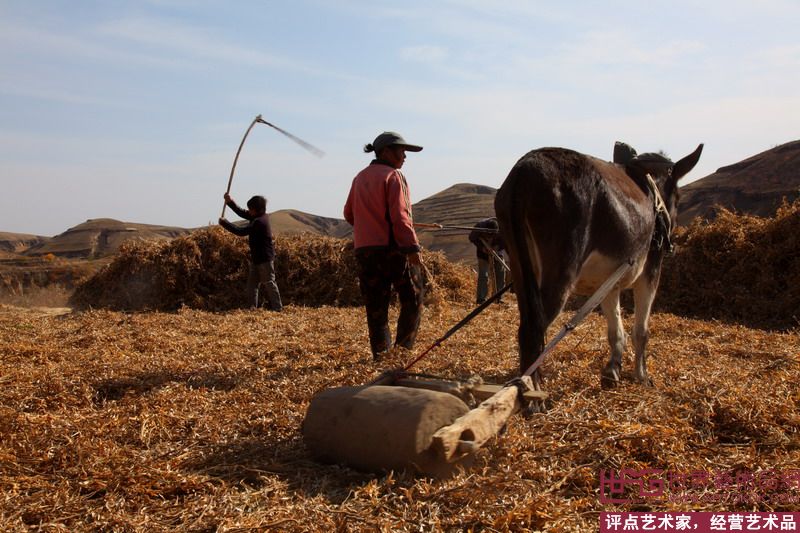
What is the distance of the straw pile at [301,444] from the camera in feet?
9.11

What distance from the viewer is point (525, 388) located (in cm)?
341

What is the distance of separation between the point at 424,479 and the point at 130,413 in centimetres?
239

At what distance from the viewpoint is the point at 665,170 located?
554 cm

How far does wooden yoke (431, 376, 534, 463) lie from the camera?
282 cm

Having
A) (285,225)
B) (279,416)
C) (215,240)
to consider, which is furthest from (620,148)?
(285,225)

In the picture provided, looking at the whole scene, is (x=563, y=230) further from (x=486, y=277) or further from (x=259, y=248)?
(x=486, y=277)

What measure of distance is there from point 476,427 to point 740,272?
1030 cm

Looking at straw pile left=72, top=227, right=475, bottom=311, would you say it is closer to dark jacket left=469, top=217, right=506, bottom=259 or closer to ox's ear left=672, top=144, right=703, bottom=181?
dark jacket left=469, top=217, right=506, bottom=259

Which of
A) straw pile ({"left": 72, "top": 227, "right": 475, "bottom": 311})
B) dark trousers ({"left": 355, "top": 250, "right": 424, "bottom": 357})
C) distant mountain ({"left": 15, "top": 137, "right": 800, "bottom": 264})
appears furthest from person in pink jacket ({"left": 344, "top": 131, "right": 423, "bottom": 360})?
distant mountain ({"left": 15, "top": 137, "right": 800, "bottom": 264})

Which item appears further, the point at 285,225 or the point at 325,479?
the point at 285,225

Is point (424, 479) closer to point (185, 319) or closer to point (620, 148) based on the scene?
point (620, 148)

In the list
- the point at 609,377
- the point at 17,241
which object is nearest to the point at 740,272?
the point at 609,377

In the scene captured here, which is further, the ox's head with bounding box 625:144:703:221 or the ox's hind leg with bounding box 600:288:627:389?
the ox's head with bounding box 625:144:703:221

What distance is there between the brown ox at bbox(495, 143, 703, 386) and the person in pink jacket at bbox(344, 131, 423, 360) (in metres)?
1.61
